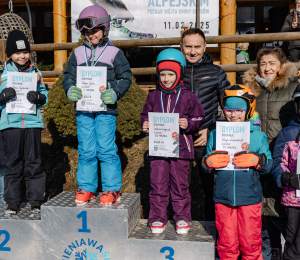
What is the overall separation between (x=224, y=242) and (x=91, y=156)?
5.09ft

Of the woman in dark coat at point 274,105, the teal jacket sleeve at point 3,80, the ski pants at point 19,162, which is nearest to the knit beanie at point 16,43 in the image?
the teal jacket sleeve at point 3,80

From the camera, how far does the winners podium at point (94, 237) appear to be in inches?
130

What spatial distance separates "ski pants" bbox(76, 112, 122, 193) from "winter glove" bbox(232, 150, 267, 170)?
1.31m

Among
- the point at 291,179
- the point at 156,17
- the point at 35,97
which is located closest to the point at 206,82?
the point at 291,179

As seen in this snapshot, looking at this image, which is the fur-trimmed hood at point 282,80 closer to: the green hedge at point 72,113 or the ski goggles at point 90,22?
the ski goggles at point 90,22

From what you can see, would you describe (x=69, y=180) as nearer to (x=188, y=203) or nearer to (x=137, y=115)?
(x=137, y=115)

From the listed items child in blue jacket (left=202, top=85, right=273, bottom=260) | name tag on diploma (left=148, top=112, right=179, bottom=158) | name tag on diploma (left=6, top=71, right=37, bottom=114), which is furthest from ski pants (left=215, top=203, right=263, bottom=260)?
name tag on diploma (left=6, top=71, right=37, bottom=114)

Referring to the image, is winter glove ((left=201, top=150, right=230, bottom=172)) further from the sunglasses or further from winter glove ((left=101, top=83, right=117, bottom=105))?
winter glove ((left=101, top=83, right=117, bottom=105))

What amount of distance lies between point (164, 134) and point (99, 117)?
0.75 metres

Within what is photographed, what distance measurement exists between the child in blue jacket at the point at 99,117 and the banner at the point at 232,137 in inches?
44.1

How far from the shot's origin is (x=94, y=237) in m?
3.51

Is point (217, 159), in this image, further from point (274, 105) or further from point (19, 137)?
point (19, 137)

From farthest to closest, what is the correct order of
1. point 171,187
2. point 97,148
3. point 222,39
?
point 222,39 → point 97,148 → point 171,187

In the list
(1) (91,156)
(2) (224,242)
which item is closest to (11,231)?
(1) (91,156)
